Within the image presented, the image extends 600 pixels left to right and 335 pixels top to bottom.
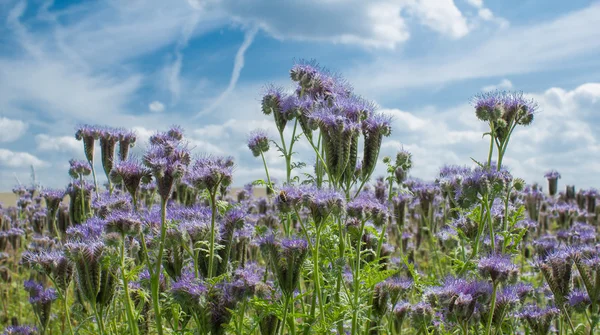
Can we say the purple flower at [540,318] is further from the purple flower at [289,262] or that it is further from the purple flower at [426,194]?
the purple flower at [426,194]

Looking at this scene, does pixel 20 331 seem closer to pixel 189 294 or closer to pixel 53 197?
pixel 53 197

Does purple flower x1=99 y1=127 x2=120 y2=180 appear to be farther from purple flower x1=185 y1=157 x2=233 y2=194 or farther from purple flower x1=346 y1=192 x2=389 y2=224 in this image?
purple flower x1=346 y1=192 x2=389 y2=224

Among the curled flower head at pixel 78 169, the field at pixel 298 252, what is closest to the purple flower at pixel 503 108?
the field at pixel 298 252

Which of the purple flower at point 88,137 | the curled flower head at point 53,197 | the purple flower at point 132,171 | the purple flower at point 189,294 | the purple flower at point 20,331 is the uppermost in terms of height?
the purple flower at point 88,137

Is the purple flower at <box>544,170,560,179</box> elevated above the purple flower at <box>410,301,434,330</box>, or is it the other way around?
the purple flower at <box>544,170,560,179</box>

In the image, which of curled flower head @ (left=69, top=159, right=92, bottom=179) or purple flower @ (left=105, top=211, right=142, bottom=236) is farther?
curled flower head @ (left=69, top=159, right=92, bottom=179)

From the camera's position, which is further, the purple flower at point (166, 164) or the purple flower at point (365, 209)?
the purple flower at point (365, 209)

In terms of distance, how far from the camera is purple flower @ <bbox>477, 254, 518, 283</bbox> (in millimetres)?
4227

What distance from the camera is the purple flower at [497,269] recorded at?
166 inches

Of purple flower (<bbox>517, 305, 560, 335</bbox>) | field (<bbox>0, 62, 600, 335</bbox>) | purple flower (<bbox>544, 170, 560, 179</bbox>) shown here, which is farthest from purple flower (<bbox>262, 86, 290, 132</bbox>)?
purple flower (<bbox>544, 170, 560, 179</bbox>)

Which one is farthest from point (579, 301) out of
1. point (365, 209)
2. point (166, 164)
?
point (166, 164)

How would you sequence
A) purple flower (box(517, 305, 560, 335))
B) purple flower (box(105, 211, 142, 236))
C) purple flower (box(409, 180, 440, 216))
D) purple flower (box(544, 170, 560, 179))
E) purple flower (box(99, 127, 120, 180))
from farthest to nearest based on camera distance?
purple flower (box(544, 170, 560, 179)) < purple flower (box(409, 180, 440, 216)) < purple flower (box(99, 127, 120, 180)) < purple flower (box(517, 305, 560, 335)) < purple flower (box(105, 211, 142, 236))

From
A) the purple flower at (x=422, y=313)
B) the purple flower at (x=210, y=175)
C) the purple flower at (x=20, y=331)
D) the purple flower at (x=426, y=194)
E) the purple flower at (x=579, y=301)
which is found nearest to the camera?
the purple flower at (x=210, y=175)

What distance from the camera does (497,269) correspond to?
423 cm
